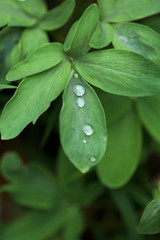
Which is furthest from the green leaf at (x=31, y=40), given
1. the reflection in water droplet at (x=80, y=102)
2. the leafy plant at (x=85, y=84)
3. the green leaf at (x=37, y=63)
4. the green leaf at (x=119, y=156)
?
the green leaf at (x=119, y=156)

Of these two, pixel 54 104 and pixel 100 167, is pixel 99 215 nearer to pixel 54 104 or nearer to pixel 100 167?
pixel 100 167

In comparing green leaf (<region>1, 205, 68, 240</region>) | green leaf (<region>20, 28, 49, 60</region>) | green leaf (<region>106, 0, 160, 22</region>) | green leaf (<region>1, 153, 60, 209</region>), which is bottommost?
green leaf (<region>1, 205, 68, 240</region>)

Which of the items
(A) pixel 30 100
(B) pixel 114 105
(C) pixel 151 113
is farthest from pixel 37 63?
(C) pixel 151 113

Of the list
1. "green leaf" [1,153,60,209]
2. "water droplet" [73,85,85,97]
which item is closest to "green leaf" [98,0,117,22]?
"water droplet" [73,85,85,97]

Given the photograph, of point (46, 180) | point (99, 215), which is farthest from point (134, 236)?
point (46, 180)

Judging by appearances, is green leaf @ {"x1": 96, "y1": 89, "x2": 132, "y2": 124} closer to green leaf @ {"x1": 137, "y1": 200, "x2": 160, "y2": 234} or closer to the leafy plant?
the leafy plant

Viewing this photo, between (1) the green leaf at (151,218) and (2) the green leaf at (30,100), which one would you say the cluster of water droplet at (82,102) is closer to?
(2) the green leaf at (30,100)

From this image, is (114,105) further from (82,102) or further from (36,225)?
(36,225)
